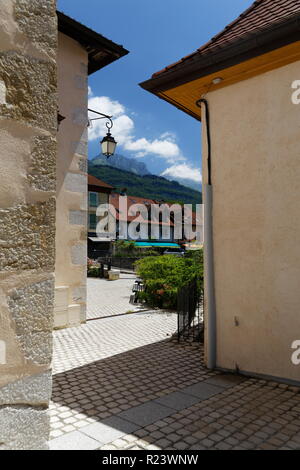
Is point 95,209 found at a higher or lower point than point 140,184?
lower

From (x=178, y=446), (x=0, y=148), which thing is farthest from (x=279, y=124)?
(x=0, y=148)

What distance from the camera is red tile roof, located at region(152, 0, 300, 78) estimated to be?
16.5 ft

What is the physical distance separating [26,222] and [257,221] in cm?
442

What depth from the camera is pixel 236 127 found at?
220 inches

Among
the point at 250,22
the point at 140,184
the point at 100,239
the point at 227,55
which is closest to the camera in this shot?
the point at 227,55

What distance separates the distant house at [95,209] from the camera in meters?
42.6

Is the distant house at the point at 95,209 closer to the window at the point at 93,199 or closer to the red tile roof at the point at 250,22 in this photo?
the window at the point at 93,199

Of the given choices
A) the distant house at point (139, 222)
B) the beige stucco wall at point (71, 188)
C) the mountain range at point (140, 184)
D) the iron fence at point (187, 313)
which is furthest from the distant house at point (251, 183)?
the mountain range at point (140, 184)

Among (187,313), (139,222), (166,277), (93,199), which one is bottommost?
(187,313)

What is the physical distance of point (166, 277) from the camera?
12.9 meters

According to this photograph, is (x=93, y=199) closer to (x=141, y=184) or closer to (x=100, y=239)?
(x=100, y=239)

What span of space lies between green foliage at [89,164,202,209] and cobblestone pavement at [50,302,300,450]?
417 feet
